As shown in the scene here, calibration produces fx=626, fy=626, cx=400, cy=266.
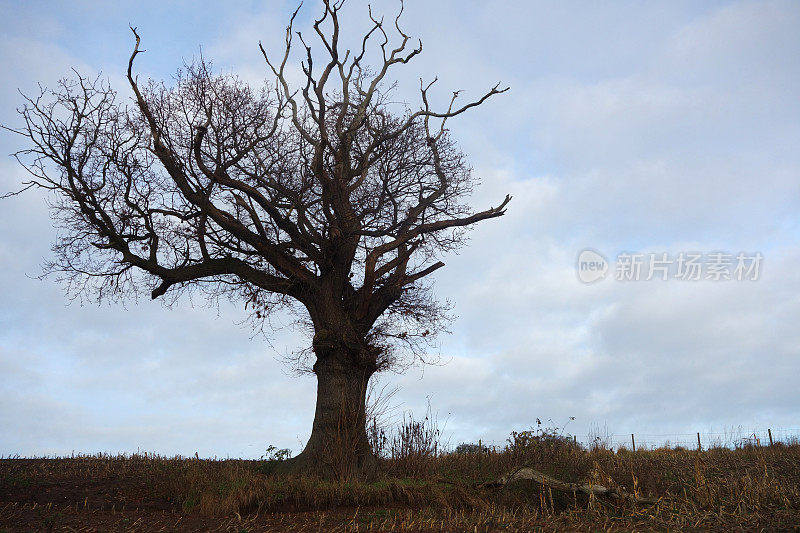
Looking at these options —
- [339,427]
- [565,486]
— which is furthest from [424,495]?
[565,486]

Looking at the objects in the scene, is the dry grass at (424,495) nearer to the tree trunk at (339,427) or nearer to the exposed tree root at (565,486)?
the exposed tree root at (565,486)

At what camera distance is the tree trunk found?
11812 mm

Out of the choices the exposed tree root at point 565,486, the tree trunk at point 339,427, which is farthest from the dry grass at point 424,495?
the tree trunk at point 339,427

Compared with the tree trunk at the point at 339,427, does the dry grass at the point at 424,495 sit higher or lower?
lower

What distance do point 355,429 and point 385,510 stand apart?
2.61m

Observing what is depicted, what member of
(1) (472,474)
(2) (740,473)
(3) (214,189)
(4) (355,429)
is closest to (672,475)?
(2) (740,473)

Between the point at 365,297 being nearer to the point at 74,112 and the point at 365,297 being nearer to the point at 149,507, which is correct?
the point at 149,507

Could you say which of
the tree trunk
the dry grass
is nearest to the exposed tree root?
the dry grass

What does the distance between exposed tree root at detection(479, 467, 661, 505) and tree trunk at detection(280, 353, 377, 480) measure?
242cm

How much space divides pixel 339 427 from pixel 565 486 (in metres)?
4.28

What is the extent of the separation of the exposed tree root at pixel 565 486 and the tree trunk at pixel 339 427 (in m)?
2.42

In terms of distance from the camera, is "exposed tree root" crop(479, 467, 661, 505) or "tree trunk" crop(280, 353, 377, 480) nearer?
"exposed tree root" crop(479, 467, 661, 505)

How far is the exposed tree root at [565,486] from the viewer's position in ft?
32.0

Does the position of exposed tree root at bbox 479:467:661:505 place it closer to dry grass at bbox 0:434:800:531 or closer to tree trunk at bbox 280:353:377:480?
dry grass at bbox 0:434:800:531
